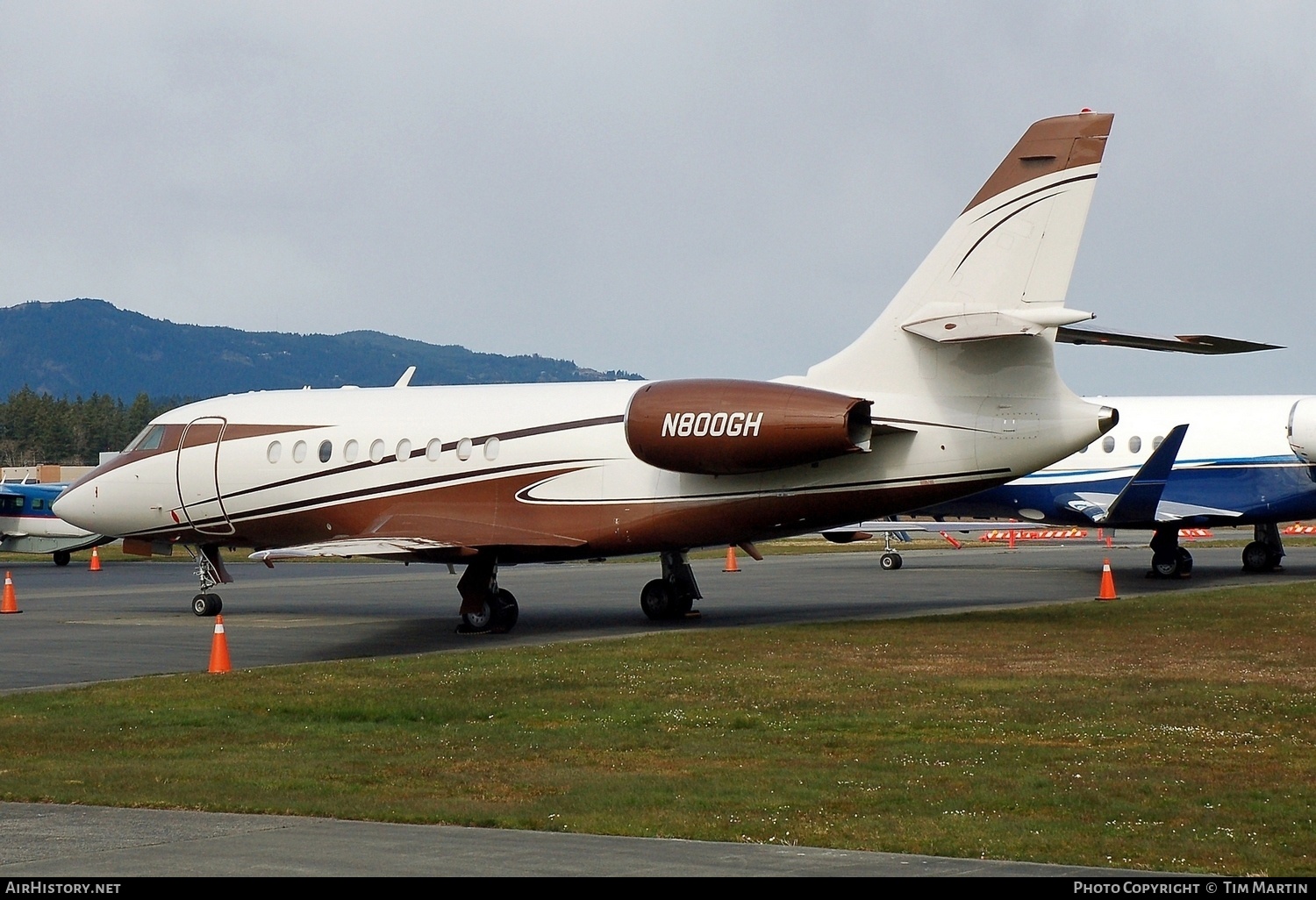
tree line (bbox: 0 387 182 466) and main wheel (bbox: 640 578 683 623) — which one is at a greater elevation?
tree line (bbox: 0 387 182 466)

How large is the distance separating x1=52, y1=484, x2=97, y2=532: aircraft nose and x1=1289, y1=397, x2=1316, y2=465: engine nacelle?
21.4 m

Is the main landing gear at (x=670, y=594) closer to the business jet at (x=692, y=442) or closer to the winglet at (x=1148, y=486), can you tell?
the business jet at (x=692, y=442)

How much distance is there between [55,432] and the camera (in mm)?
147375

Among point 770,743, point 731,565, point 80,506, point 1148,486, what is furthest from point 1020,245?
point 731,565

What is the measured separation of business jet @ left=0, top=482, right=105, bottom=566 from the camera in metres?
44.2

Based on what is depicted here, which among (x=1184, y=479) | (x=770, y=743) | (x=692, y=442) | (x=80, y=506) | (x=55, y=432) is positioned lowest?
(x=770, y=743)

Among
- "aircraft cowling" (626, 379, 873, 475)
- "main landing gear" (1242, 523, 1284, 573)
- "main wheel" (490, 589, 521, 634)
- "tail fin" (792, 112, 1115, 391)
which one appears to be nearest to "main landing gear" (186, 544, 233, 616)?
"main wheel" (490, 589, 521, 634)

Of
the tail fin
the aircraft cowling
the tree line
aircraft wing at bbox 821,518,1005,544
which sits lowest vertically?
aircraft wing at bbox 821,518,1005,544

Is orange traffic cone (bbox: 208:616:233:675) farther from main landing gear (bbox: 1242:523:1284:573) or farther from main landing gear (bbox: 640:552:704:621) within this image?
main landing gear (bbox: 1242:523:1284:573)

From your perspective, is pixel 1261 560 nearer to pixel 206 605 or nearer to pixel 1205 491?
pixel 1205 491

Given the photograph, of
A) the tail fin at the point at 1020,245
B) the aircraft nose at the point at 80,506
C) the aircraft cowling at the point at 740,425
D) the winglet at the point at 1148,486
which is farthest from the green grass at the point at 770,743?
the aircraft nose at the point at 80,506

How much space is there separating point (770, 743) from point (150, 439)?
16783 mm

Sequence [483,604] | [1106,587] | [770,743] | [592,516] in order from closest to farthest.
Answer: [770,743] → [592,516] → [483,604] → [1106,587]

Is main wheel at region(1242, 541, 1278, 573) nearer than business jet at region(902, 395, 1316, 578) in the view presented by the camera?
No
